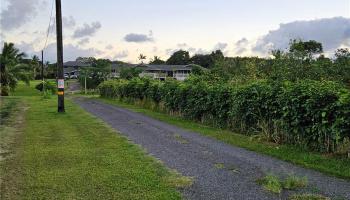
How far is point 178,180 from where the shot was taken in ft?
24.5

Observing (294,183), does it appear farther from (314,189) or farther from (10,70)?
(10,70)

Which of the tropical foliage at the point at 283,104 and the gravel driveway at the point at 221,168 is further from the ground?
the tropical foliage at the point at 283,104

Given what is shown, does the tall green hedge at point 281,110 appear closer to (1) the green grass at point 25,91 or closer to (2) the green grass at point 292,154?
(2) the green grass at point 292,154

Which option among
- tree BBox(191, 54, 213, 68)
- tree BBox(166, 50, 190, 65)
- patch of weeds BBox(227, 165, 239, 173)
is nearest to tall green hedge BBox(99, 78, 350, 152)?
patch of weeds BBox(227, 165, 239, 173)

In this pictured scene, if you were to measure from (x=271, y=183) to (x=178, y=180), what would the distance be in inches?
61.7

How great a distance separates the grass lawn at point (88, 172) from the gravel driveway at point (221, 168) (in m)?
0.38

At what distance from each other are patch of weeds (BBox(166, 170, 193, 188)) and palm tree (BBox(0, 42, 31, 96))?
54113 mm

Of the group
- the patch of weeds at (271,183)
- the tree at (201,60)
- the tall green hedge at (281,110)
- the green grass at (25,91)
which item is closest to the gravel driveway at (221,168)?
the patch of weeds at (271,183)

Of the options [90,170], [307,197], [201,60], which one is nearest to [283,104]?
[307,197]

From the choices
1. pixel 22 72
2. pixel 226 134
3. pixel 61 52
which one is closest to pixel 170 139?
pixel 226 134

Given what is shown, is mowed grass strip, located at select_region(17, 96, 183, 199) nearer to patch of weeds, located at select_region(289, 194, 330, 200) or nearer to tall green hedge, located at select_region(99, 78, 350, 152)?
patch of weeds, located at select_region(289, 194, 330, 200)

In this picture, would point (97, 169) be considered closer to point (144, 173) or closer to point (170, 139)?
point (144, 173)

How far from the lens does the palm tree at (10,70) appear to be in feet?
191

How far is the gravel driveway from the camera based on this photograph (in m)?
6.72
